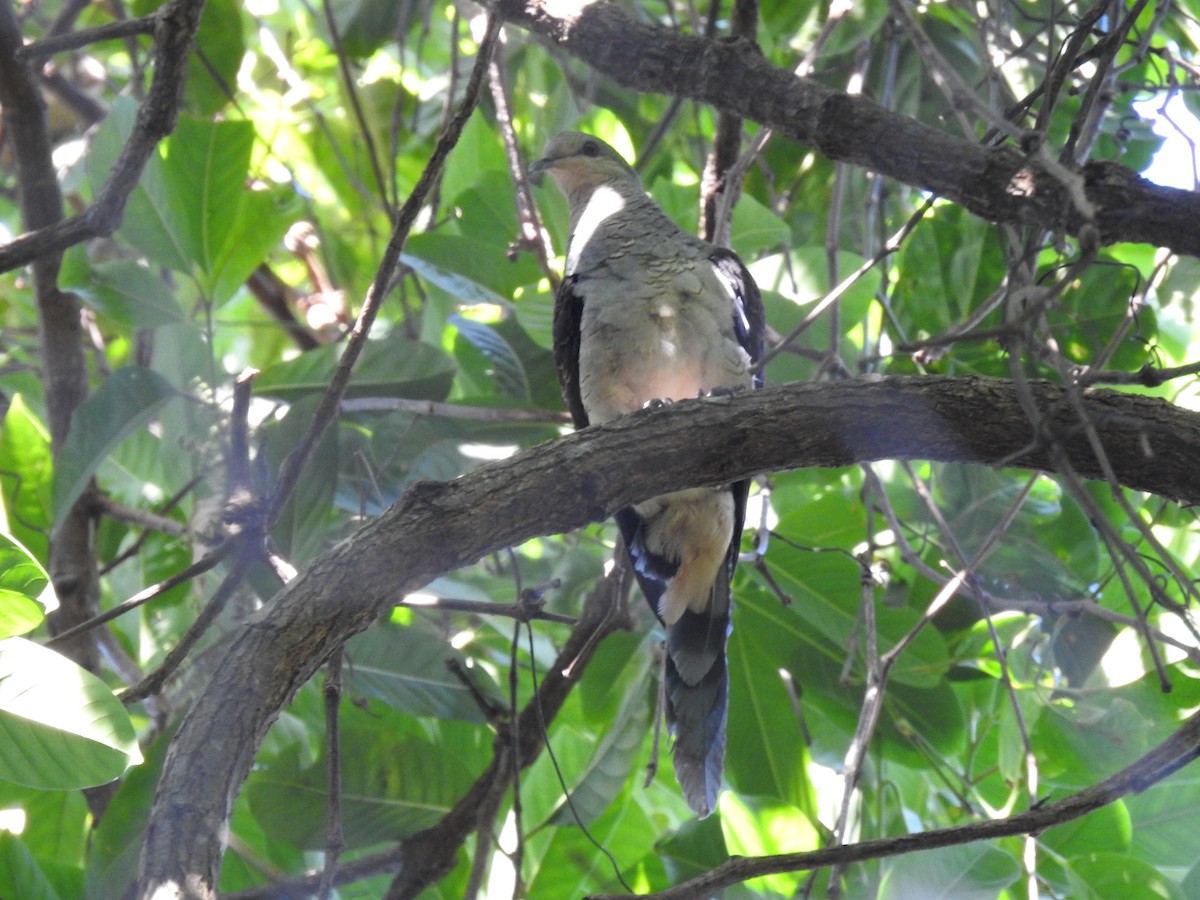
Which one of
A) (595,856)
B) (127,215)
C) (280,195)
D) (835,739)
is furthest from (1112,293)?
(127,215)

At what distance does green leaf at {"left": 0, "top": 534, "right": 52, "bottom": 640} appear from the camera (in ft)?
5.62

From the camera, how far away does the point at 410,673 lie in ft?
9.75

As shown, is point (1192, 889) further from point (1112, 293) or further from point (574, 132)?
point (574, 132)

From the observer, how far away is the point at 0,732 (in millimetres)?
1684

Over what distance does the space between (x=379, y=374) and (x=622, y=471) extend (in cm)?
142

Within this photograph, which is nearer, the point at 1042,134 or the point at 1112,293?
the point at 1042,134

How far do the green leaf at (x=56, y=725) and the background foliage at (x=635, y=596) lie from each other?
628mm

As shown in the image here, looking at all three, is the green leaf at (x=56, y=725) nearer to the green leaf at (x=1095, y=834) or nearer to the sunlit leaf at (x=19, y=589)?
the sunlit leaf at (x=19, y=589)

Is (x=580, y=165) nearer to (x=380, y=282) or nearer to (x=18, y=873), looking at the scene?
(x=380, y=282)

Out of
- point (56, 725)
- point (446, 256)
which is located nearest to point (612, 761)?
point (446, 256)

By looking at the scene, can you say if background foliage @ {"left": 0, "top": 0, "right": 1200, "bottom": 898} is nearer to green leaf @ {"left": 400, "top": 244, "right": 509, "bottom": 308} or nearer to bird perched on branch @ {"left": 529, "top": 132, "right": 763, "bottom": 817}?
green leaf @ {"left": 400, "top": 244, "right": 509, "bottom": 308}

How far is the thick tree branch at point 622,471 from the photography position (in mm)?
1613

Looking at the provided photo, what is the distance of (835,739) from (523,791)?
3.13ft

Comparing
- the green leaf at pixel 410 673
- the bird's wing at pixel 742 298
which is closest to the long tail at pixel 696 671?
the bird's wing at pixel 742 298
